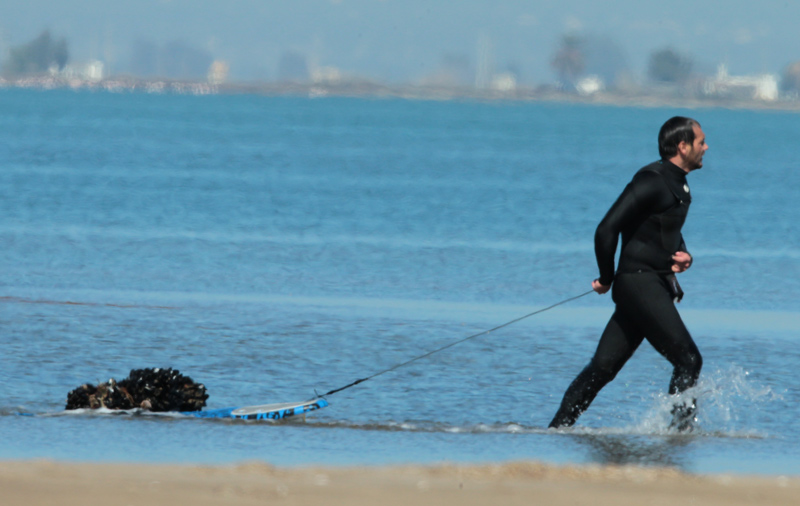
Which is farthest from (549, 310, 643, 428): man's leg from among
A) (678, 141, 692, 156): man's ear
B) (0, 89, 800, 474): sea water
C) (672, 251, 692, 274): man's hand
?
(678, 141, 692, 156): man's ear

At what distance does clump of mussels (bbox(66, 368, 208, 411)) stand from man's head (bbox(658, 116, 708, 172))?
2.99 m

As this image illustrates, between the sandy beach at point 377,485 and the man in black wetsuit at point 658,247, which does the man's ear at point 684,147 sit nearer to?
the man in black wetsuit at point 658,247

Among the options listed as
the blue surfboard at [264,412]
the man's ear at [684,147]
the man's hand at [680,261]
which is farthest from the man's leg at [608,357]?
the blue surfboard at [264,412]

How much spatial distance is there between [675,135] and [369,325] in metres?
5.55

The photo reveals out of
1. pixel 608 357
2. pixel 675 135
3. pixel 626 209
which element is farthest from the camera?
pixel 608 357

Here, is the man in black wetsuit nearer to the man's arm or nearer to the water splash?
the man's arm

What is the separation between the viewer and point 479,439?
22.1 ft

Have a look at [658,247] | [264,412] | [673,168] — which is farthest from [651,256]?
[264,412]

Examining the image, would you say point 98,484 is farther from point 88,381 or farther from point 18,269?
point 18,269

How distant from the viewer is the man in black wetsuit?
20.6 ft

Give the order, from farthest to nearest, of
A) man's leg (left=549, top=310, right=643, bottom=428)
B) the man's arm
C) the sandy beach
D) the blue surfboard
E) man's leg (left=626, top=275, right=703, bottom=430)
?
the blue surfboard → man's leg (left=549, top=310, right=643, bottom=428) → man's leg (left=626, top=275, right=703, bottom=430) → the man's arm → the sandy beach

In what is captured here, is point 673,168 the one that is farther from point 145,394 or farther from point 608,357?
point 145,394

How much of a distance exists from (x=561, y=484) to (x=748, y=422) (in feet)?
9.11

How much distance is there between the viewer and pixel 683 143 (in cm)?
636
